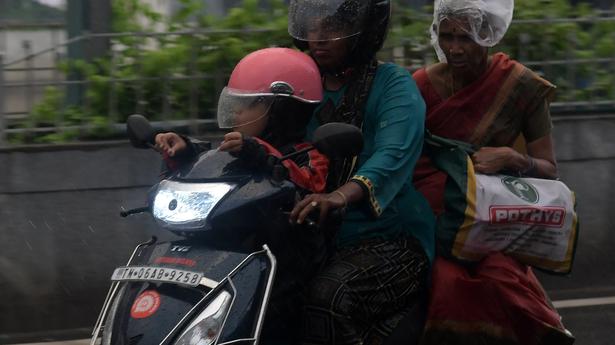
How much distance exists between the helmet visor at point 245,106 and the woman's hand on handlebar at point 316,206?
0.29m

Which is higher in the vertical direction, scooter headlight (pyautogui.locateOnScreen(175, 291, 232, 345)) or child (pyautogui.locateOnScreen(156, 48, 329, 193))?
child (pyautogui.locateOnScreen(156, 48, 329, 193))

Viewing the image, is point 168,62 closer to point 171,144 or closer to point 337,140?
point 171,144

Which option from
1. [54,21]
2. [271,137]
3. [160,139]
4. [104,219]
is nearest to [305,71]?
[271,137]

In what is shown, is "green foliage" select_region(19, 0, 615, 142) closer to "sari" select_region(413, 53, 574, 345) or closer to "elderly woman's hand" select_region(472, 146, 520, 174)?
"sari" select_region(413, 53, 574, 345)

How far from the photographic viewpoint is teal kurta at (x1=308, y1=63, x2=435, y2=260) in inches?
128

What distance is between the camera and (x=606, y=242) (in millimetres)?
6410

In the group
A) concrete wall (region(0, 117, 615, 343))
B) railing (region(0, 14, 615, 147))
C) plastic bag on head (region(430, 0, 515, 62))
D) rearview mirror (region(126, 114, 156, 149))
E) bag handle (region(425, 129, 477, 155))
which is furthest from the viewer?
railing (region(0, 14, 615, 147))

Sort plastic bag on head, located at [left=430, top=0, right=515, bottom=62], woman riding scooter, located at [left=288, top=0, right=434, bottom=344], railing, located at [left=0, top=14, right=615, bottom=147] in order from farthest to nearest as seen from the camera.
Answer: railing, located at [left=0, top=14, right=615, bottom=147], plastic bag on head, located at [left=430, top=0, right=515, bottom=62], woman riding scooter, located at [left=288, top=0, right=434, bottom=344]

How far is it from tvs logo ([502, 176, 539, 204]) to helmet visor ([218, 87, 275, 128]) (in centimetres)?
76

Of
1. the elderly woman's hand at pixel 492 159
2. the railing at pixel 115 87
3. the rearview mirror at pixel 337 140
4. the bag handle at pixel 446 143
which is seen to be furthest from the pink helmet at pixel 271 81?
the railing at pixel 115 87

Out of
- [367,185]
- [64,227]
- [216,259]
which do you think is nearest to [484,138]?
[367,185]

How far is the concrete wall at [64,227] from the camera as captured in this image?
5.68m

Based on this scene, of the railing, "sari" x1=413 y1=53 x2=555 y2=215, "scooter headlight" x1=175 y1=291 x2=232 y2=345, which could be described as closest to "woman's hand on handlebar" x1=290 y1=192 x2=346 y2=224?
"scooter headlight" x1=175 y1=291 x2=232 y2=345

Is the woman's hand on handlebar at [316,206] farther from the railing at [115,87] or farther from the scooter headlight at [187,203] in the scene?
the railing at [115,87]
